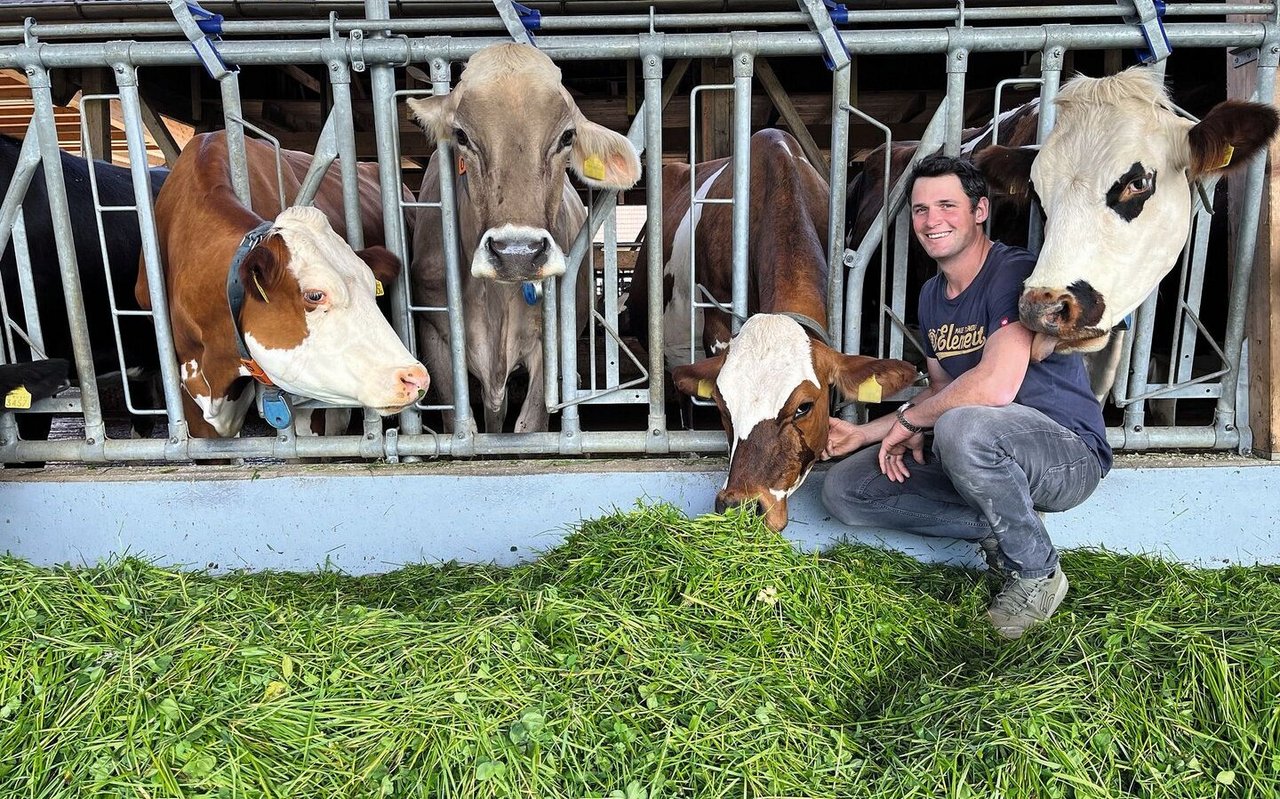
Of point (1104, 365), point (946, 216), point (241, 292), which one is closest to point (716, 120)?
point (1104, 365)

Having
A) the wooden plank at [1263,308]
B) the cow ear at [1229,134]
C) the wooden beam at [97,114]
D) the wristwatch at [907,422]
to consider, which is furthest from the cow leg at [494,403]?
the wooden beam at [97,114]

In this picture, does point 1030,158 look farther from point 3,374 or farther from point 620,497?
point 3,374

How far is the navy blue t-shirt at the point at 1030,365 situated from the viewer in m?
3.19

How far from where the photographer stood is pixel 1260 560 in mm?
3662

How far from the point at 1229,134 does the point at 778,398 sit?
1.66 meters

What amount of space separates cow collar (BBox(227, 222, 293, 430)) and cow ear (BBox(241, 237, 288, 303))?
0.14ft

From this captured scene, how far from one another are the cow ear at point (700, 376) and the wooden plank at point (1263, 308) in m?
2.04

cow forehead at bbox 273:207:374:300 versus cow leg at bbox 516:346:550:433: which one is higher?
cow forehead at bbox 273:207:374:300

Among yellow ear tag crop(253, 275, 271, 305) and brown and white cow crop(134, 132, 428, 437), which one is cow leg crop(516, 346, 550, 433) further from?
yellow ear tag crop(253, 275, 271, 305)

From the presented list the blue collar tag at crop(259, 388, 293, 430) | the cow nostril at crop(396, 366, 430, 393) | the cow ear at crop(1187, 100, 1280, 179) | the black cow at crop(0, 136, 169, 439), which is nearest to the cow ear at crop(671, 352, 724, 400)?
the cow nostril at crop(396, 366, 430, 393)

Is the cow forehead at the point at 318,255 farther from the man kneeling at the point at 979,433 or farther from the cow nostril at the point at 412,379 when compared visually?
the man kneeling at the point at 979,433

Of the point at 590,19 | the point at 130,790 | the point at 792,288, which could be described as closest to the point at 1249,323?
the point at 792,288

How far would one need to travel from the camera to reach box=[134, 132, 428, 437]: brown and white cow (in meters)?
3.39

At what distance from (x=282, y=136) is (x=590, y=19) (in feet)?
21.9
